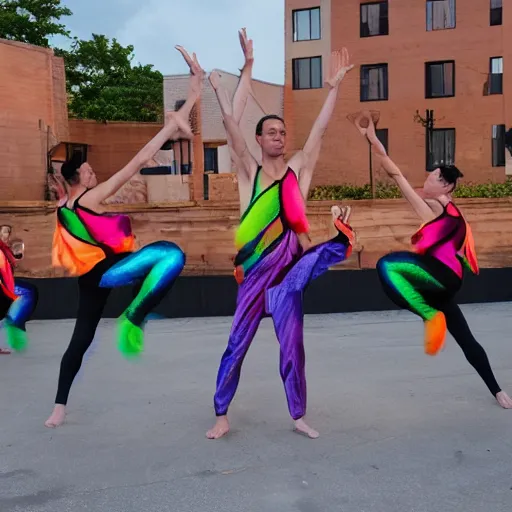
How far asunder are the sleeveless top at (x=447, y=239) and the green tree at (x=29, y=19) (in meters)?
22.1

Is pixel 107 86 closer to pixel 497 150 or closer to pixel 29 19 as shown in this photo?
pixel 29 19

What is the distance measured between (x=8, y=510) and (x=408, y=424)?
2.52 m

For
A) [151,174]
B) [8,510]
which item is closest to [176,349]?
[8,510]

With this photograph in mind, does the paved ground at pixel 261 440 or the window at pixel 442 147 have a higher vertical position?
the window at pixel 442 147

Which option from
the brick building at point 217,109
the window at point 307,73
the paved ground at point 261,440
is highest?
the window at point 307,73

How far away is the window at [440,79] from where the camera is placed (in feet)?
62.1

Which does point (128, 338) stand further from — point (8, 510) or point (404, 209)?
point (404, 209)

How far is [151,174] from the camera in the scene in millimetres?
19281

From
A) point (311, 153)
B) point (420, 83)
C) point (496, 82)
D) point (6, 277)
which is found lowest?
point (6, 277)

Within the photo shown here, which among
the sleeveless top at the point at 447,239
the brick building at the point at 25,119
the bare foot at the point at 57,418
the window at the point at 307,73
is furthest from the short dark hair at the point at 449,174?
the window at the point at 307,73

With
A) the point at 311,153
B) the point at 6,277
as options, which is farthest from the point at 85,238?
the point at 6,277

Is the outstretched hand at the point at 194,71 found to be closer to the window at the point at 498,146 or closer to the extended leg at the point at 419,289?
the extended leg at the point at 419,289

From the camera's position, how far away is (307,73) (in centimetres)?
2070

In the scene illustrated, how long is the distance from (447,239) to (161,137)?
6.91 ft
